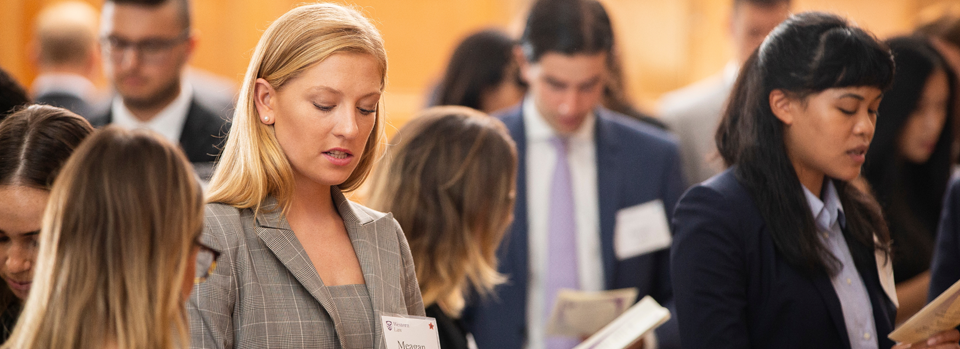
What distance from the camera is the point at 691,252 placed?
1.68 m

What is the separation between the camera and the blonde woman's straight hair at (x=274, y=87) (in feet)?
4.65

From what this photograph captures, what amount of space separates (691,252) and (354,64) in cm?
78

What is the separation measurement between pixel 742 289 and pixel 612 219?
1.11m

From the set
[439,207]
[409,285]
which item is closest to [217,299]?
[409,285]

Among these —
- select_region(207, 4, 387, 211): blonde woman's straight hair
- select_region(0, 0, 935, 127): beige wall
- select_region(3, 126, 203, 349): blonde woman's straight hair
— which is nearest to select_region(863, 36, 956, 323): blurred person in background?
select_region(0, 0, 935, 127): beige wall

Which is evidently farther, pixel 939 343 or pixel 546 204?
pixel 546 204

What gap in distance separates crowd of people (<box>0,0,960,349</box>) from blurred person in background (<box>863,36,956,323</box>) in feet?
0.25

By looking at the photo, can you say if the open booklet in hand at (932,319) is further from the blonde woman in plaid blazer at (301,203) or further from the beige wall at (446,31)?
the beige wall at (446,31)

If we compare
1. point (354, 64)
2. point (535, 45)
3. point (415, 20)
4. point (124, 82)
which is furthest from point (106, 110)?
point (415, 20)

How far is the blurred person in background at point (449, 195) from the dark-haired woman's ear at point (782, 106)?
733mm

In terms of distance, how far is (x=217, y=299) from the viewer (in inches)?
50.7

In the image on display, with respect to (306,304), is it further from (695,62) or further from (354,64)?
(695,62)

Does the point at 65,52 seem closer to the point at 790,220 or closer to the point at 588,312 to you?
the point at 588,312

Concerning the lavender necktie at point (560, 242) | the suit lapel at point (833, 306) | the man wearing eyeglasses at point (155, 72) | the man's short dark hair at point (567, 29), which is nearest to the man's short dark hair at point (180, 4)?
the man wearing eyeglasses at point (155, 72)
